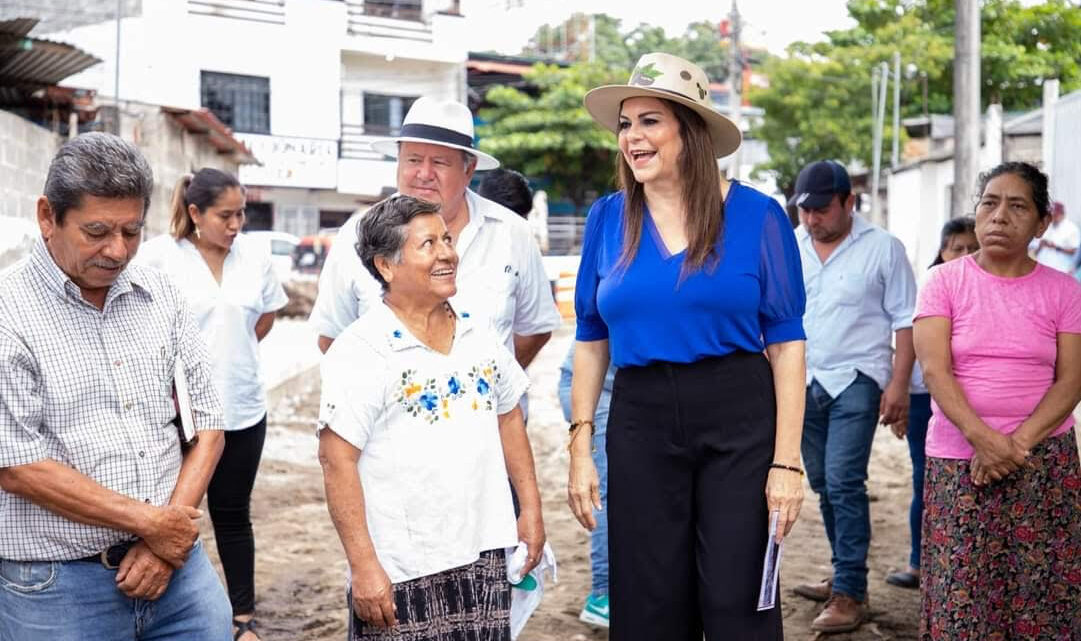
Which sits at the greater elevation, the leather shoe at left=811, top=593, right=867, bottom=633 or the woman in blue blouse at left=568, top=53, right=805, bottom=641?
the woman in blue blouse at left=568, top=53, right=805, bottom=641

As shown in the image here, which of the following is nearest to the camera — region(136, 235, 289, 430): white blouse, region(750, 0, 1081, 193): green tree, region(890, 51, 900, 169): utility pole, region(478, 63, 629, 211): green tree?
region(136, 235, 289, 430): white blouse

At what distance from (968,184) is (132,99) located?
7.48m

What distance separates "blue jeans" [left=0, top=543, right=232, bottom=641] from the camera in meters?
2.58

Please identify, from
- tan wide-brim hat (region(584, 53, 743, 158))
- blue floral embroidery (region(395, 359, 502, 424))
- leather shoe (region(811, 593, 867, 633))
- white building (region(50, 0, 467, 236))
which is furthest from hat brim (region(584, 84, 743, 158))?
white building (region(50, 0, 467, 236))

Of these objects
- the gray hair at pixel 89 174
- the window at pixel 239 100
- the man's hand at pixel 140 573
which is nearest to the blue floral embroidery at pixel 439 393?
the man's hand at pixel 140 573

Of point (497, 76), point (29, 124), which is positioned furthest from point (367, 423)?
point (497, 76)

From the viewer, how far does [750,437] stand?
3.02 meters

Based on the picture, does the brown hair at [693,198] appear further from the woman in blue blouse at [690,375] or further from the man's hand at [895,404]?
the man's hand at [895,404]

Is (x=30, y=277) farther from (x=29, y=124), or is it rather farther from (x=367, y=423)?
(x=29, y=124)

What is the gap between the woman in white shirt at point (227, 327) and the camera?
15.3 ft

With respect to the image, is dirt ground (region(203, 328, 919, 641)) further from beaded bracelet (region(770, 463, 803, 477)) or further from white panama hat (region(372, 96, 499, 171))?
white panama hat (region(372, 96, 499, 171))

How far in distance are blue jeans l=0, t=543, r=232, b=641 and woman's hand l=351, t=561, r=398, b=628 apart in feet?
1.21

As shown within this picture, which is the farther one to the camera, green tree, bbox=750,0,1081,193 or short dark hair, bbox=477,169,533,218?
green tree, bbox=750,0,1081,193

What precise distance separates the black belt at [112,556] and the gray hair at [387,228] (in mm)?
984
